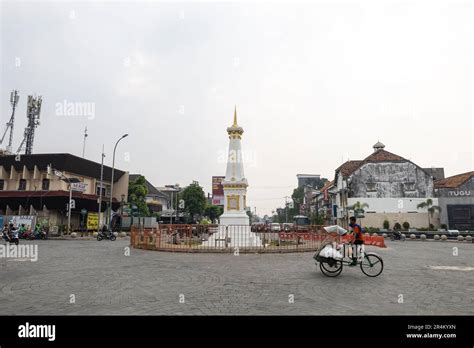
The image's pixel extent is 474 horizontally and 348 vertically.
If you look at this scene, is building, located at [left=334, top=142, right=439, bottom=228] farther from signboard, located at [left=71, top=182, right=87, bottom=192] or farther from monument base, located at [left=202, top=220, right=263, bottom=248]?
signboard, located at [left=71, top=182, right=87, bottom=192]

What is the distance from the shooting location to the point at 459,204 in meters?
36.2

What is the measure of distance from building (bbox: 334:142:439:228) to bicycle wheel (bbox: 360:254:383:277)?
32069 mm

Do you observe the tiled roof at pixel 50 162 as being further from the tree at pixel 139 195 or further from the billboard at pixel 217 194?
the billboard at pixel 217 194

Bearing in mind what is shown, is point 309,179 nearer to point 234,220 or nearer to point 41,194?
point 41,194

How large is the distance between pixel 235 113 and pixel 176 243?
10.7m

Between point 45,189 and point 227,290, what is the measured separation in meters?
33.0

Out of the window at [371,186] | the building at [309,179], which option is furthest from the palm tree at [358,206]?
the building at [309,179]

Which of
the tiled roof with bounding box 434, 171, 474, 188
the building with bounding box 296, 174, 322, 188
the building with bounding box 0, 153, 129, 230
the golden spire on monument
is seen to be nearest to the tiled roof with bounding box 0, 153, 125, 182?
the building with bounding box 0, 153, 129, 230

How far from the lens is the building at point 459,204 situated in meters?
35.3

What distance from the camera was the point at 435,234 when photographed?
31.1 m

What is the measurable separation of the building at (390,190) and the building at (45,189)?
110ft
